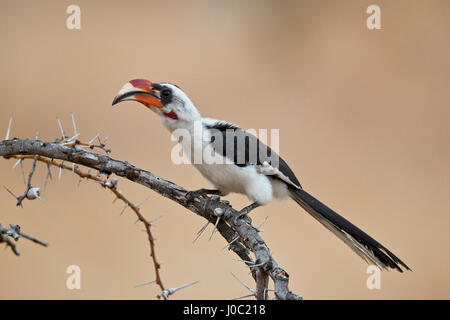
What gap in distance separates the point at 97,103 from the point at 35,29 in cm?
122

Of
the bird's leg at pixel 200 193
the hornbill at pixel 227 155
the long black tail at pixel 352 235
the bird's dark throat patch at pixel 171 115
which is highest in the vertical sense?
the bird's dark throat patch at pixel 171 115

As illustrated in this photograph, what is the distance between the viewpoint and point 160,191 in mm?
1804

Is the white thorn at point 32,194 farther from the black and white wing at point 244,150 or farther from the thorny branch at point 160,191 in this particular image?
the black and white wing at point 244,150

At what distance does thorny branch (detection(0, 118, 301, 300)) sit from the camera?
1.50 metres

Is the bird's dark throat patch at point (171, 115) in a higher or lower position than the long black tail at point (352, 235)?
higher

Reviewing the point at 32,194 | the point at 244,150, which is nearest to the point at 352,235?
the point at 244,150

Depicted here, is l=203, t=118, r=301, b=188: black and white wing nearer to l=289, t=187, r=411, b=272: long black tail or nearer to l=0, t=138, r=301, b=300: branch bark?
l=289, t=187, r=411, b=272: long black tail

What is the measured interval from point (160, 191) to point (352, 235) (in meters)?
0.78

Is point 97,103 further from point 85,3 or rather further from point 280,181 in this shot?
point 280,181

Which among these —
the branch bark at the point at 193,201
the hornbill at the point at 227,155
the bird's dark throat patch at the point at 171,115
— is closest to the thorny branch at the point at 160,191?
the branch bark at the point at 193,201

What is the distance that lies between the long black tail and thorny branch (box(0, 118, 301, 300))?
0.42 m

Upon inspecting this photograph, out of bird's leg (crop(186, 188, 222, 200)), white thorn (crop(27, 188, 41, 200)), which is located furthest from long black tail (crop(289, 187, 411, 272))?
white thorn (crop(27, 188, 41, 200))

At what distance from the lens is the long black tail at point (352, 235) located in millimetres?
1977

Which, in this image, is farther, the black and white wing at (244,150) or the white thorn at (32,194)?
the black and white wing at (244,150)
